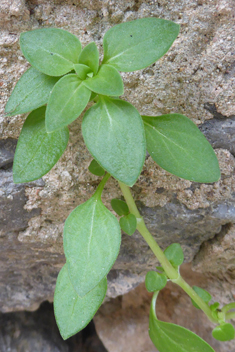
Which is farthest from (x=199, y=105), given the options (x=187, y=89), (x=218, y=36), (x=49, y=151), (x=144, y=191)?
(x=49, y=151)

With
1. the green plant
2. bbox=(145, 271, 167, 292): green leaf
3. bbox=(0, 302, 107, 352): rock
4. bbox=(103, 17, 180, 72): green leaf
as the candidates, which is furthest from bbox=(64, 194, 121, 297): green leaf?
bbox=(0, 302, 107, 352): rock

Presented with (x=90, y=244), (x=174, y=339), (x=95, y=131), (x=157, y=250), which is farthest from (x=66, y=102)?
(x=174, y=339)

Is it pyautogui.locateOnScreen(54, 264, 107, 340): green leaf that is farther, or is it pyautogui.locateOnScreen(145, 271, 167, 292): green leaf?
pyautogui.locateOnScreen(145, 271, 167, 292): green leaf

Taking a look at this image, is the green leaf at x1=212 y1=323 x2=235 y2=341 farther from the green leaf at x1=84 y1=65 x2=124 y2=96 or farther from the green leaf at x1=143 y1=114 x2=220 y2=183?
the green leaf at x1=84 y1=65 x2=124 y2=96

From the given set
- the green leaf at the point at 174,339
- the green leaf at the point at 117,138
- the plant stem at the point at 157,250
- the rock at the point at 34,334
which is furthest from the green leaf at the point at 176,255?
the rock at the point at 34,334

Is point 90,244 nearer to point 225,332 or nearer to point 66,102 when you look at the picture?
point 66,102

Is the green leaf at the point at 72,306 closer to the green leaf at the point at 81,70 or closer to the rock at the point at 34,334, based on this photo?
the green leaf at the point at 81,70

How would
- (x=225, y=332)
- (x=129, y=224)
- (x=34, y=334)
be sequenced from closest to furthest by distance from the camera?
(x=129, y=224)
(x=225, y=332)
(x=34, y=334)

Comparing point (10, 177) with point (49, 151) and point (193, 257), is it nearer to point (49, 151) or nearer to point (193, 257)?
point (49, 151)

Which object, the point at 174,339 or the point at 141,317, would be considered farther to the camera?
the point at 141,317
